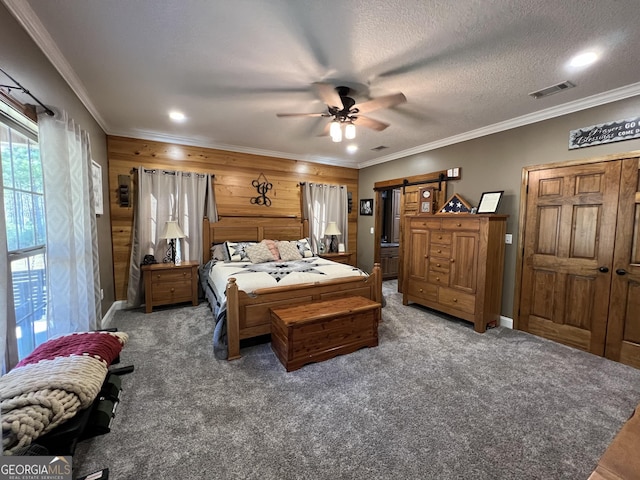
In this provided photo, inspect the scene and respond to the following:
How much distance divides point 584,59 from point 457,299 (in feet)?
8.50

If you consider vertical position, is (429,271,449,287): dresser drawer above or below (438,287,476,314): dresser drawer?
above

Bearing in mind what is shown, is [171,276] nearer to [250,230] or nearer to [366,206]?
[250,230]

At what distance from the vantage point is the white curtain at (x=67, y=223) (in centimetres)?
198

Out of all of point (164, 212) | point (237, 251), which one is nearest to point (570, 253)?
point (237, 251)

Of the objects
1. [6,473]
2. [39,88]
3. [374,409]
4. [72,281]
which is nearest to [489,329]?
[374,409]

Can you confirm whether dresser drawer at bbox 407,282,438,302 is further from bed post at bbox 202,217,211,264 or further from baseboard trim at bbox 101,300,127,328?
baseboard trim at bbox 101,300,127,328

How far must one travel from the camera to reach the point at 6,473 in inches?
39.9

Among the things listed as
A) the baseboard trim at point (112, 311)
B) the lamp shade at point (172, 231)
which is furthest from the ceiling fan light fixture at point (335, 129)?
the baseboard trim at point (112, 311)

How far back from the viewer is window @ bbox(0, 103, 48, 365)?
1693 mm

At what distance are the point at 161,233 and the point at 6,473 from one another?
344cm

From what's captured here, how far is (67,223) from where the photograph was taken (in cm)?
211

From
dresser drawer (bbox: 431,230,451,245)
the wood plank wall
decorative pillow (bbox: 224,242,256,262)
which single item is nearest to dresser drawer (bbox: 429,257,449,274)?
dresser drawer (bbox: 431,230,451,245)

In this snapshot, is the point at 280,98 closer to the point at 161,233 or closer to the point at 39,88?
the point at 39,88

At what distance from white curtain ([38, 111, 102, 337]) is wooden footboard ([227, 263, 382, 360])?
119cm
